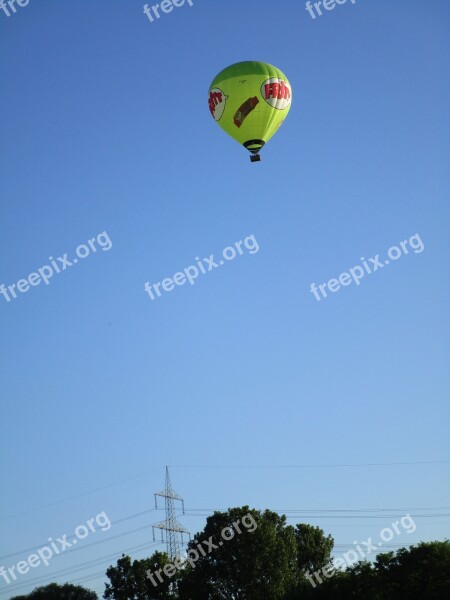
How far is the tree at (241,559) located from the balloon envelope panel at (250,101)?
37782mm

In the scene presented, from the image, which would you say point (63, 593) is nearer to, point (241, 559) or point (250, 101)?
point (241, 559)

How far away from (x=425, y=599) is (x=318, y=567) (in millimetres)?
30948

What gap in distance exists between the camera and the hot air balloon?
5047 cm

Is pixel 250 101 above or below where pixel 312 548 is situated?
above

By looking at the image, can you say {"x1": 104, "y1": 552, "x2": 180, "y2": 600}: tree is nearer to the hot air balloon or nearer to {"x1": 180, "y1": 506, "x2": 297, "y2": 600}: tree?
{"x1": 180, "y1": 506, "x2": 297, "y2": 600}: tree

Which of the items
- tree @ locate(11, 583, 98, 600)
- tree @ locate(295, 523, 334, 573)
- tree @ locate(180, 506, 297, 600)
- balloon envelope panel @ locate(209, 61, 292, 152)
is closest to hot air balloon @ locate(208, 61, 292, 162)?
balloon envelope panel @ locate(209, 61, 292, 152)

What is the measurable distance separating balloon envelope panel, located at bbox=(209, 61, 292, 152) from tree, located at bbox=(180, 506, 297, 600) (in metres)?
37.8

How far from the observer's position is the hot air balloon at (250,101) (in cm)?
5047

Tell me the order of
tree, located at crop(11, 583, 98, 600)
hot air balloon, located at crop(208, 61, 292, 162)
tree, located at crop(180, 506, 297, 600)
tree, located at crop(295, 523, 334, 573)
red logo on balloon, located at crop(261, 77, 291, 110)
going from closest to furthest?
hot air balloon, located at crop(208, 61, 292, 162)
red logo on balloon, located at crop(261, 77, 291, 110)
tree, located at crop(180, 506, 297, 600)
tree, located at crop(295, 523, 334, 573)
tree, located at crop(11, 583, 98, 600)

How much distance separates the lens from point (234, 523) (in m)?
79.8

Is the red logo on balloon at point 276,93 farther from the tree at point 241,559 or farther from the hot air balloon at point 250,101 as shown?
the tree at point 241,559

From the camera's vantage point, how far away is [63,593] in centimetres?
12206

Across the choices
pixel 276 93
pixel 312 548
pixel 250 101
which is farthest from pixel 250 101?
pixel 312 548

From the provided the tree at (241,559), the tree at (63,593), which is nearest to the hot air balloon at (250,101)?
the tree at (241,559)
